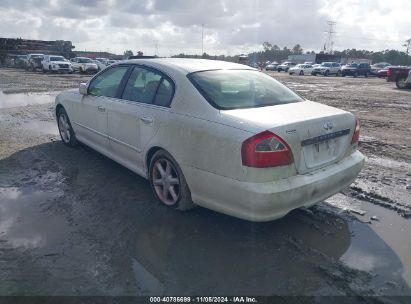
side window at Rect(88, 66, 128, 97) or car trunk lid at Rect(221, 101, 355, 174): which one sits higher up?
side window at Rect(88, 66, 128, 97)

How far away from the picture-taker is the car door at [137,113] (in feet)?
12.8

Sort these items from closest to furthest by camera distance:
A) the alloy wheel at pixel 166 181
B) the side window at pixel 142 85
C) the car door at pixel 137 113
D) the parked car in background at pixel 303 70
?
the alloy wheel at pixel 166 181, the car door at pixel 137 113, the side window at pixel 142 85, the parked car in background at pixel 303 70

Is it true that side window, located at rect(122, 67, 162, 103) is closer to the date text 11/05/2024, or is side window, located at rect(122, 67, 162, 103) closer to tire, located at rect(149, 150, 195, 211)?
tire, located at rect(149, 150, 195, 211)

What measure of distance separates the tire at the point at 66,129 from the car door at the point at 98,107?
48 cm

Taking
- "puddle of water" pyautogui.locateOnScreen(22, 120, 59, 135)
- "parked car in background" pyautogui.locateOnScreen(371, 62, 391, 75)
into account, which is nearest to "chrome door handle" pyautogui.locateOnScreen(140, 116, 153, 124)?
"puddle of water" pyautogui.locateOnScreen(22, 120, 59, 135)

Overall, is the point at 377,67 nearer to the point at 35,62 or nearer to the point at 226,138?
the point at 35,62

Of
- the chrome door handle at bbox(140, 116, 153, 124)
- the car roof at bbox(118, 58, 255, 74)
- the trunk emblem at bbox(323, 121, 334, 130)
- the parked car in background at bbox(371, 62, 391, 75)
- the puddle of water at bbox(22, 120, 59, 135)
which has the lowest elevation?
the puddle of water at bbox(22, 120, 59, 135)

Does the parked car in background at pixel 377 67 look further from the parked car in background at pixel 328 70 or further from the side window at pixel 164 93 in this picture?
the side window at pixel 164 93

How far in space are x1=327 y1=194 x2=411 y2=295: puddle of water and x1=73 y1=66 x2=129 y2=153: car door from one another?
316 cm

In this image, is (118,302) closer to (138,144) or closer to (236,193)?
(236,193)

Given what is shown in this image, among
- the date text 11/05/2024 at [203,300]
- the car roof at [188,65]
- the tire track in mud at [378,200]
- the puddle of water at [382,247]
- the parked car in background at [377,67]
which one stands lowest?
the date text 11/05/2024 at [203,300]

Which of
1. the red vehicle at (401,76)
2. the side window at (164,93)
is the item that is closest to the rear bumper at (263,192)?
the side window at (164,93)

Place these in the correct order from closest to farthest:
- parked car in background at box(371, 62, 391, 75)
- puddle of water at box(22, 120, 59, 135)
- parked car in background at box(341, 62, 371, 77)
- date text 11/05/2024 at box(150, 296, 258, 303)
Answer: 1. date text 11/05/2024 at box(150, 296, 258, 303)
2. puddle of water at box(22, 120, 59, 135)
3. parked car in background at box(341, 62, 371, 77)
4. parked car in background at box(371, 62, 391, 75)

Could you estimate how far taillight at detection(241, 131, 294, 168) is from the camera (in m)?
2.94
